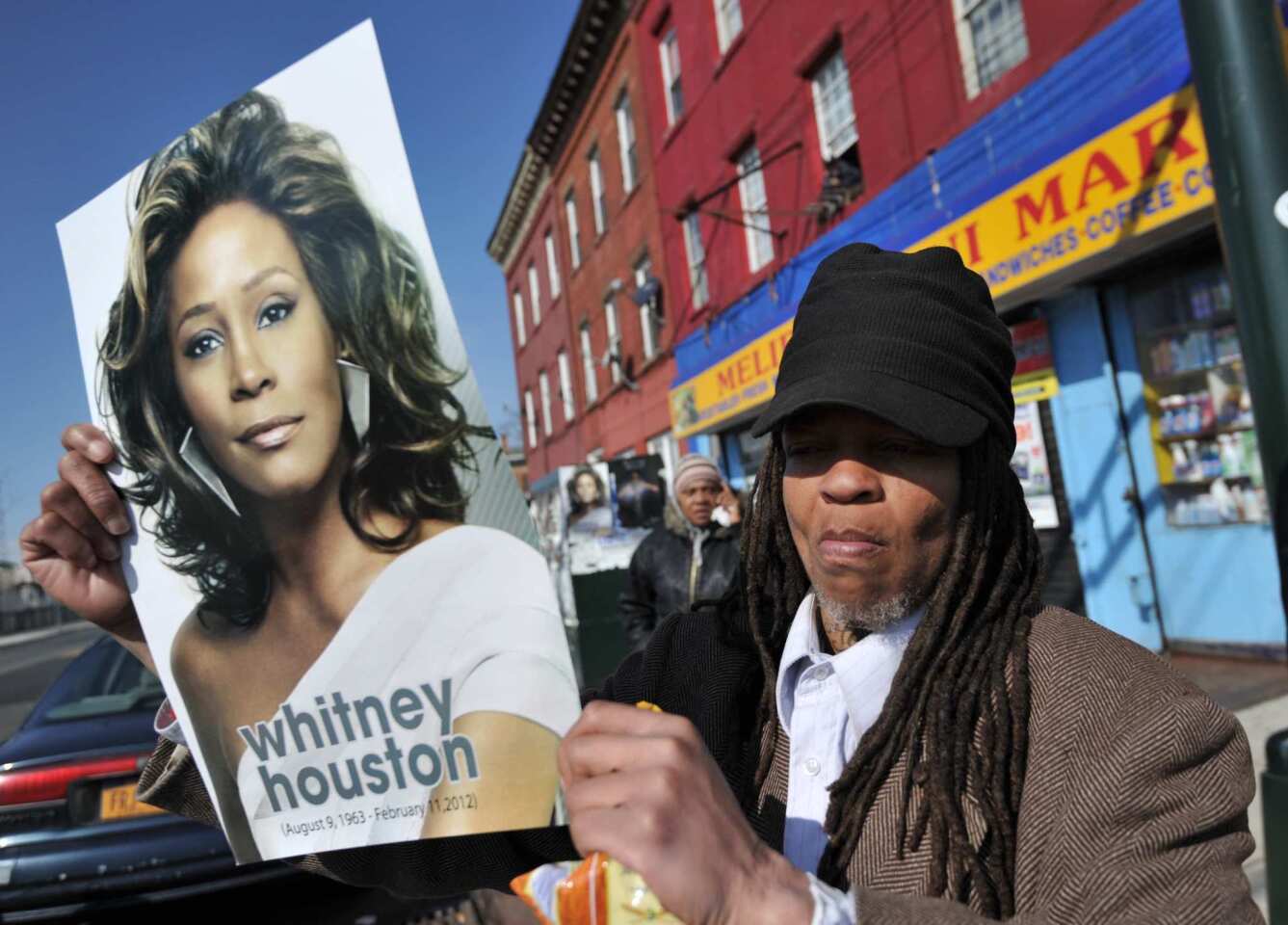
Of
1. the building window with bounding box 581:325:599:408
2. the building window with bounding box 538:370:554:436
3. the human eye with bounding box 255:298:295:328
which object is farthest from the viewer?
the building window with bounding box 538:370:554:436

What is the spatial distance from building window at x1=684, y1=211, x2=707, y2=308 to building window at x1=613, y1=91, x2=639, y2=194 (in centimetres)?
294

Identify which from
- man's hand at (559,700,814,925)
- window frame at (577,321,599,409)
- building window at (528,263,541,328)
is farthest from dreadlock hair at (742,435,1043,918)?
building window at (528,263,541,328)

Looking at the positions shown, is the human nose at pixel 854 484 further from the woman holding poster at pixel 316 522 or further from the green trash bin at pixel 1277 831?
the green trash bin at pixel 1277 831

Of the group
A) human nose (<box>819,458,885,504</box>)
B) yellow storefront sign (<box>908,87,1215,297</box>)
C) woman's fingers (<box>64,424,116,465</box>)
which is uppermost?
yellow storefront sign (<box>908,87,1215,297</box>)

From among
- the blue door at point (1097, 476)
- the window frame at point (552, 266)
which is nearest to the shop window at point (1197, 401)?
the blue door at point (1097, 476)

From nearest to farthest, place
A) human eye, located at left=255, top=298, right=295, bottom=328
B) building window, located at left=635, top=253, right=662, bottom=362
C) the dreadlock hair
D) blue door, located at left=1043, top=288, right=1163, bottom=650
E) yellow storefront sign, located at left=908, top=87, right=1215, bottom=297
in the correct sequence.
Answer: the dreadlock hair < human eye, located at left=255, top=298, right=295, bottom=328 < yellow storefront sign, located at left=908, top=87, right=1215, bottom=297 < blue door, located at left=1043, top=288, right=1163, bottom=650 < building window, located at left=635, top=253, right=662, bottom=362

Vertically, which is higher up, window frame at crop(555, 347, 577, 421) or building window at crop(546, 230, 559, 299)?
building window at crop(546, 230, 559, 299)

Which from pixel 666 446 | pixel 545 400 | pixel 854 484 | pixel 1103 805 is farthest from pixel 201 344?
pixel 545 400

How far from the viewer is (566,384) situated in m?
25.4

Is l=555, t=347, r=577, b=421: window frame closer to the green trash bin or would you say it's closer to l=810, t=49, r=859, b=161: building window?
l=810, t=49, r=859, b=161: building window

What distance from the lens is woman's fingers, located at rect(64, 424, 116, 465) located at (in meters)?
1.62

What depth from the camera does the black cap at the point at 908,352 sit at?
3.99 feet

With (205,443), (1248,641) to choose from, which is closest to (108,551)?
(205,443)

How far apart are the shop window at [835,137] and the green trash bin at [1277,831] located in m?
9.20
